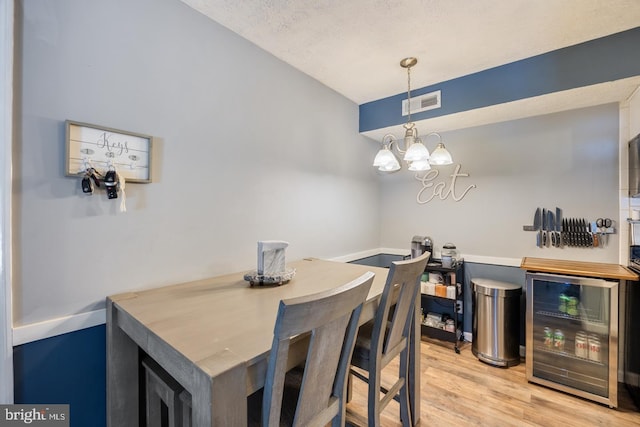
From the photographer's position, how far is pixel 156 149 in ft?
4.82

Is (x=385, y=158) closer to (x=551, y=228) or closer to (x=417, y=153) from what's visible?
(x=417, y=153)

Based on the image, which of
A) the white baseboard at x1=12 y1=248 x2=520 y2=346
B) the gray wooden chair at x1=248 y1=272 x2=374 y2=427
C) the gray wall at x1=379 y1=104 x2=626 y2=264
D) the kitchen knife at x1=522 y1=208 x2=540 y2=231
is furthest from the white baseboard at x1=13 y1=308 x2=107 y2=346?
the kitchen knife at x1=522 y1=208 x2=540 y2=231

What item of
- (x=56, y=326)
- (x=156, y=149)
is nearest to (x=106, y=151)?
(x=156, y=149)

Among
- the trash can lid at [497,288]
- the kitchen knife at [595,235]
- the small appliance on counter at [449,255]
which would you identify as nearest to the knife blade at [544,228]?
the kitchen knife at [595,235]

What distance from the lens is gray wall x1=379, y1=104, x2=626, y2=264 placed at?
2.21 m

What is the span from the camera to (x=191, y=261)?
1.61 m

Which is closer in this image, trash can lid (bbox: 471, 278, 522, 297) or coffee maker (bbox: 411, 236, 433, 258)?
trash can lid (bbox: 471, 278, 522, 297)

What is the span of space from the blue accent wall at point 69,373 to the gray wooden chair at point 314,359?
79 cm

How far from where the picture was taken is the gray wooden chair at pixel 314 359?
773 millimetres

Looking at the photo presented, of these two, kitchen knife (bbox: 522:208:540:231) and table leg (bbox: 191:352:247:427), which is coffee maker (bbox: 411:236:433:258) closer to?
kitchen knife (bbox: 522:208:540:231)

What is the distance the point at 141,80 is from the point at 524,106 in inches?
111

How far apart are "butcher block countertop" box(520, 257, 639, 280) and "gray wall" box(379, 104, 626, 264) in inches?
6.9

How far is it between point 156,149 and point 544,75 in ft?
9.06

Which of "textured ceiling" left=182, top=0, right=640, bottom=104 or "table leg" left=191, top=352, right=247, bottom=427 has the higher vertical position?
"textured ceiling" left=182, top=0, right=640, bottom=104
